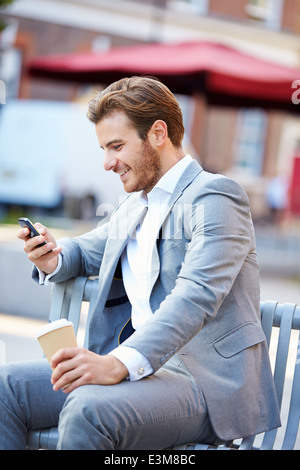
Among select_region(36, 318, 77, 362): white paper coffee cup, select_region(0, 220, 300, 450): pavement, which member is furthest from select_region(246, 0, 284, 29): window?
select_region(36, 318, 77, 362): white paper coffee cup

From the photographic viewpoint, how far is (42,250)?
2.35 metres

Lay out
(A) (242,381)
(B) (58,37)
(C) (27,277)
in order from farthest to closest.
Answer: (B) (58,37), (C) (27,277), (A) (242,381)

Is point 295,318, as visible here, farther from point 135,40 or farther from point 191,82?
point 135,40

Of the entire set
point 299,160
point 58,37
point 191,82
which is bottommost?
point 299,160

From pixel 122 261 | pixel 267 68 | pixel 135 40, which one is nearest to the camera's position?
pixel 122 261

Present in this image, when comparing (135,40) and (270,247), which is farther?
(135,40)

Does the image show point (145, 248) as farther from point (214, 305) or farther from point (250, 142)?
point (250, 142)

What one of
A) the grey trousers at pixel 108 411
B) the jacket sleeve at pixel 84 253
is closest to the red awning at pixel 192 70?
the jacket sleeve at pixel 84 253

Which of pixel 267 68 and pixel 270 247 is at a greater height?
pixel 267 68

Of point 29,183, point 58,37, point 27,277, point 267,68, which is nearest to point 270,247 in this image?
point 267,68

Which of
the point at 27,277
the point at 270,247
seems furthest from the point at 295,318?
the point at 270,247

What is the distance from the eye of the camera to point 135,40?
1641cm

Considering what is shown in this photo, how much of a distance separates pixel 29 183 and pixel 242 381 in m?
10.4

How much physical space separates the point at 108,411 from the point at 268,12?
1835cm
